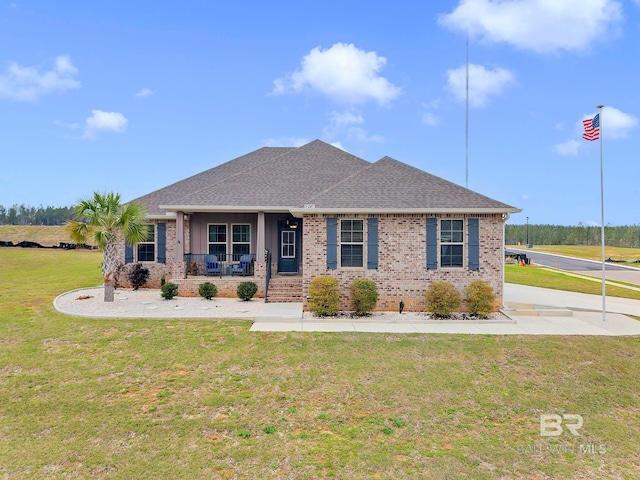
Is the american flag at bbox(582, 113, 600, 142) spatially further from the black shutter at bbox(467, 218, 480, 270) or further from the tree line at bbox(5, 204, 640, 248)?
the tree line at bbox(5, 204, 640, 248)

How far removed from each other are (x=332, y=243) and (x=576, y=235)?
101959 mm

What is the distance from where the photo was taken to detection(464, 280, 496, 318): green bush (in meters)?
11.7

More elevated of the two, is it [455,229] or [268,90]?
[268,90]

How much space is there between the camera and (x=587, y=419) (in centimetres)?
552

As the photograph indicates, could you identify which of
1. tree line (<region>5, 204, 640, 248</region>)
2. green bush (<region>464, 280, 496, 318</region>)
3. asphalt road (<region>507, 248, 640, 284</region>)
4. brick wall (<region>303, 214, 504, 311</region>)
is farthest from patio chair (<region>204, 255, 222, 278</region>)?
tree line (<region>5, 204, 640, 248</region>)

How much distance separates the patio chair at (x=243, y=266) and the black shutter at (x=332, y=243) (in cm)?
456

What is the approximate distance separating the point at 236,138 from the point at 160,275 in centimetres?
1457

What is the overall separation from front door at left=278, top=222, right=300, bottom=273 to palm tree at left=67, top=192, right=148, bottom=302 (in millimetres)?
6147

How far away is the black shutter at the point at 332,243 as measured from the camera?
12.4 metres

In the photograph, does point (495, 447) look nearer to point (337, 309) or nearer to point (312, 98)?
point (337, 309)

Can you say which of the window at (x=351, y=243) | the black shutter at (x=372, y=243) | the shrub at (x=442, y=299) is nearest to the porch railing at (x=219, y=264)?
the window at (x=351, y=243)

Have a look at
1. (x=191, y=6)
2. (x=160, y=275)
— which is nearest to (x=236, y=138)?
(x=191, y=6)

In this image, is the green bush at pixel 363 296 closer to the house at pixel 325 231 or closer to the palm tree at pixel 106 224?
the house at pixel 325 231

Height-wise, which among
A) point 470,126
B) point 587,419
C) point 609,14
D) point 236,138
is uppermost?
point 609,14
